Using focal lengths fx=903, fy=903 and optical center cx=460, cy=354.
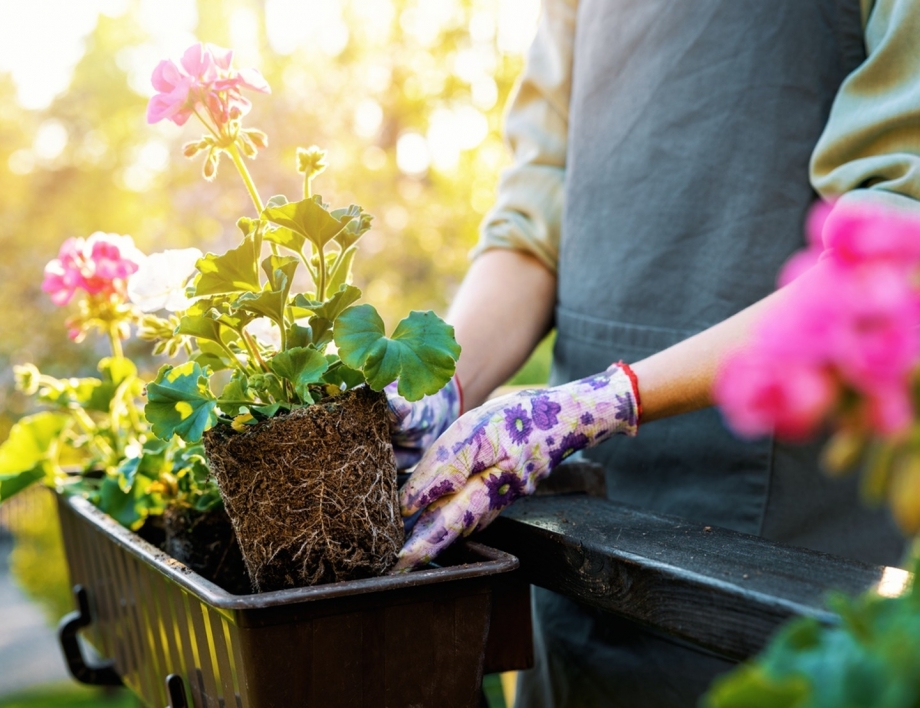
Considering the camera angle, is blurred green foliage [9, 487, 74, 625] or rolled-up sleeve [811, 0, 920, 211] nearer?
rolled-up sleeve [811, 0, 920, 211]

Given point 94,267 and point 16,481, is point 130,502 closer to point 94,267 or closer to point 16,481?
point 16,481

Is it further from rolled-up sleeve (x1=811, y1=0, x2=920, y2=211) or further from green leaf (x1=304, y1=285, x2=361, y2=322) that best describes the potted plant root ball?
rolled-up sleeve (x1=811, y1=0, x2=920, y2=211)

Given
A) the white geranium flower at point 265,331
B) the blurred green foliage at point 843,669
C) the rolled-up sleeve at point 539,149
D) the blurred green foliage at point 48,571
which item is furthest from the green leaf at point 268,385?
the blurred green foliage at point 48,571

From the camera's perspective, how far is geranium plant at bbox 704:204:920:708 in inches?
11.9

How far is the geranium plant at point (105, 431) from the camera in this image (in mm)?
1134

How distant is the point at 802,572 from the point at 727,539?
0.14 m

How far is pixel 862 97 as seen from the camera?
3.75 feet

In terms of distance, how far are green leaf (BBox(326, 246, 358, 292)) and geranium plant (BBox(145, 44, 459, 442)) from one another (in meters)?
0.02

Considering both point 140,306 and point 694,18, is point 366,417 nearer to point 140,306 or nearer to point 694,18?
point 140,306

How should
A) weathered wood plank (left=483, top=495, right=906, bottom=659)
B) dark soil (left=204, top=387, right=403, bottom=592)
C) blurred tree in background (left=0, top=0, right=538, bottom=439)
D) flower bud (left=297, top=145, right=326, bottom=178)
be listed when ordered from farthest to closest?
blurred tree in background (left=0, top=0, right=538, bottom=439)
flower bud (left=297, top=145, right=326, bottom=178)
dark soil (left=204, top=387, right=403, bottom=592)
weathered wood plank (left=483, top=495, right=906, bottom=659)

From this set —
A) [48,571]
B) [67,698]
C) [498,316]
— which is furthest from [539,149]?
[67,698]

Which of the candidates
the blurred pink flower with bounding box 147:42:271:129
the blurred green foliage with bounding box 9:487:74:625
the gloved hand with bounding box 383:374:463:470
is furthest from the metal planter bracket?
the blurred green foliage with bounding box 9:487:74:625

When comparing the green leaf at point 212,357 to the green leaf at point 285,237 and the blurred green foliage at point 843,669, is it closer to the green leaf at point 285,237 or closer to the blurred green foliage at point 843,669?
the green leaf at point 285,237

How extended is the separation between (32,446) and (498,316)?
737mm
